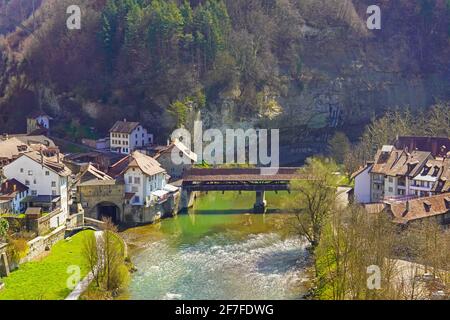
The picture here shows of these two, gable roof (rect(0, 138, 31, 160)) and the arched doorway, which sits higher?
gable roof (rect(0, 138, 31, 160))

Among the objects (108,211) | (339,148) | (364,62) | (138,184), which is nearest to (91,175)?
(108,211)

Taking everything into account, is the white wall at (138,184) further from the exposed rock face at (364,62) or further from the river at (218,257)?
the exposed rock face at (364,62)

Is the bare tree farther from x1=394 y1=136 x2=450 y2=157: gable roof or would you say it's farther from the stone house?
x1=394 y1=136 x2=450 y2=157: gable roof

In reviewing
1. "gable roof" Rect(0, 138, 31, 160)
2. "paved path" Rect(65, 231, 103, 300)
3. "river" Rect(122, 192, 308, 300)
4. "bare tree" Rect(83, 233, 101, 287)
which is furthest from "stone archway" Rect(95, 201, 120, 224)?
"bare tree" Rect(83, 233, 101, 287)

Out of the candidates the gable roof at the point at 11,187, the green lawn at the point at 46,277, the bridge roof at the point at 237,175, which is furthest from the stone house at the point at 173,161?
the green lawn at the point at 46,277

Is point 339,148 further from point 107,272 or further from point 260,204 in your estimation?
point 107,272

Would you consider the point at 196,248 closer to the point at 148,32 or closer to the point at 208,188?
the point at 208,188
